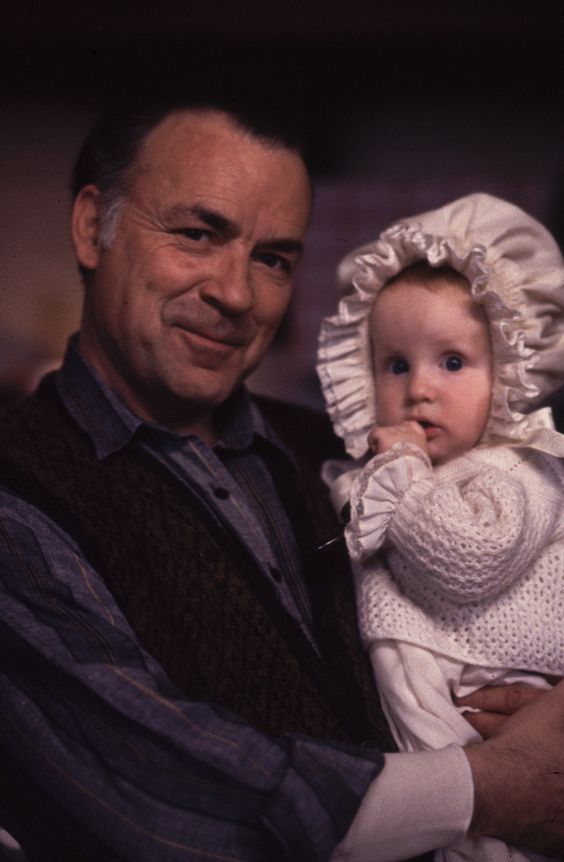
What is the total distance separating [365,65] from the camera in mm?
2492

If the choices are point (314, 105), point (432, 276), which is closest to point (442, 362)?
point (432, 276)

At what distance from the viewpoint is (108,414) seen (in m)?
1.56

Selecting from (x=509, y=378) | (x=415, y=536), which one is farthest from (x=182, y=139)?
(x=415, y=536)

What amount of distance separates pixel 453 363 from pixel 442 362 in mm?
20

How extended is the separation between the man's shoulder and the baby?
0.27 m

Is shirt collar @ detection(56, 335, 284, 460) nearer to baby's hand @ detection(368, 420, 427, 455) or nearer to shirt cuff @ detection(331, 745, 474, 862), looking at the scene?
baby's hand @ detection(368, 420, 427, 455)

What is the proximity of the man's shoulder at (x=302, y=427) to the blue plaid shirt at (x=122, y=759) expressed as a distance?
0.78 meters

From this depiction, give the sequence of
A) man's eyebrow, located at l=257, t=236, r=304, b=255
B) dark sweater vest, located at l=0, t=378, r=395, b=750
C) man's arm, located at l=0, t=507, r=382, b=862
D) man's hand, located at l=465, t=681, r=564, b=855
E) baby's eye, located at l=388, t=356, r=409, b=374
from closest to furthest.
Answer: man's arm, located at l=0, t=507, r=382, b=862 < man's hand, located at l=465, t=681, r=564, b=855 < dark sweater vest, located at l=0, t=378, r=395, b=750 < baby's eye, located at l=388, t=356, r=409, b=374 < man's eyebrow, located at l=257, t=236, r=304, b=255

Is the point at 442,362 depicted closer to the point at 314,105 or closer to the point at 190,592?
the point at 190,592

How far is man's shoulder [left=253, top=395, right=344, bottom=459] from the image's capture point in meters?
2.01

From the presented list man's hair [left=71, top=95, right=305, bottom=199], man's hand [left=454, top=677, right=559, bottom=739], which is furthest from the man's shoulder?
man's hand [left=454, top=677, right=559, bottom=739]

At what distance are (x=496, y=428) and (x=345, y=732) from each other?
57 centimetres

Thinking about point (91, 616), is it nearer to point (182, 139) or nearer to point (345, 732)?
point (345, 732)

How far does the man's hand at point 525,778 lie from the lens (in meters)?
1.24
